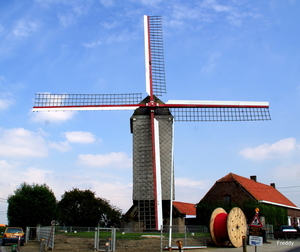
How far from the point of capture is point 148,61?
2456 centimetres

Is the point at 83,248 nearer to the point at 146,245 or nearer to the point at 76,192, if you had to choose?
the point at 146,245

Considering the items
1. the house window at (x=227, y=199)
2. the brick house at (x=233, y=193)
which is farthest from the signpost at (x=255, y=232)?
the house window at (x=227, y=199)

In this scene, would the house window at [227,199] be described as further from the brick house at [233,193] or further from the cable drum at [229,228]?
the cable drum at [229,228]

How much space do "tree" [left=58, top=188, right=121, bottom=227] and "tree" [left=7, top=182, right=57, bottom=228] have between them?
12.9 metres

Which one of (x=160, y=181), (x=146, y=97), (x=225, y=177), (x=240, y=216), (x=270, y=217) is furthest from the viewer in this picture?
(x=225, y=177)

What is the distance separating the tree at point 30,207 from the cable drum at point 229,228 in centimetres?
1494

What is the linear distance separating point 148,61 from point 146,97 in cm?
300

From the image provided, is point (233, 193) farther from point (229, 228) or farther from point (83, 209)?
point (83, 209)

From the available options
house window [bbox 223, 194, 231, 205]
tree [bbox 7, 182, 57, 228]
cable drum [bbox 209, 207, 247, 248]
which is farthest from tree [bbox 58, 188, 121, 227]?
cable drum [bbox 209, 207, 247, 248]

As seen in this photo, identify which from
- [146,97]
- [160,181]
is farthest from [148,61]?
[160,181]

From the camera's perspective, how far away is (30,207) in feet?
85.9

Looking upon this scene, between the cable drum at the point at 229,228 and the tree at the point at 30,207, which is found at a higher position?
the tree at the point at 30,207

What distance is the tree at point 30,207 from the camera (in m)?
26.0

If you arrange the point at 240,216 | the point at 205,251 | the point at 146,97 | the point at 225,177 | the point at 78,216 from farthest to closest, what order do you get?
the point at 78,216 < the point at 225,177 < the point at 146,97 < the point at 240,216 < the point at 205,251
